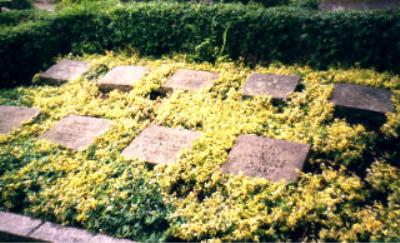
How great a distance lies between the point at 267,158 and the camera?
439 cm

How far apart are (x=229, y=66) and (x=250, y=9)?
1219mm

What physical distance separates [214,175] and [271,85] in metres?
2.32

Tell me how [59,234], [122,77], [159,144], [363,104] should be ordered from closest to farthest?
[59,234], [159,144], [363,104], [122,77]

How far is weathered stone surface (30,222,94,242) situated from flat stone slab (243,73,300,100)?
3.22m

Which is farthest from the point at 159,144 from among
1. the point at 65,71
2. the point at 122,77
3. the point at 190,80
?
the point at 65,71

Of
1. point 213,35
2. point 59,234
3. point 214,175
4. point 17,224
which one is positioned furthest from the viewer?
point 213,35

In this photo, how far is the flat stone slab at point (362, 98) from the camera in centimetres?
503

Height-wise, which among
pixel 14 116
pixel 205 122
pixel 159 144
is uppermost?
pixel 205 122

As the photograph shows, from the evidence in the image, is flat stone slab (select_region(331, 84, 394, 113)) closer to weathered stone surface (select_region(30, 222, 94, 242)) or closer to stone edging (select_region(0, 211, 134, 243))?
stone edging (select_region(0, 211, 134, 243))

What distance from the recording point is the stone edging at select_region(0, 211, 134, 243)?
3748 mm

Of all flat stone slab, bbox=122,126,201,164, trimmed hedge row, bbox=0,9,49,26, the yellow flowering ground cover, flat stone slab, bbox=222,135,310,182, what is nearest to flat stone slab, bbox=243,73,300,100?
the yellow flowering ground cover

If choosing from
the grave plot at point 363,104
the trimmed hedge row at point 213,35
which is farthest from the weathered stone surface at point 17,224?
the grave plot at point 363,104

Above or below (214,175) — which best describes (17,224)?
below

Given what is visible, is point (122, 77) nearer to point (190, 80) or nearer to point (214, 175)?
point (190, 80)
